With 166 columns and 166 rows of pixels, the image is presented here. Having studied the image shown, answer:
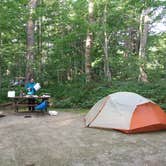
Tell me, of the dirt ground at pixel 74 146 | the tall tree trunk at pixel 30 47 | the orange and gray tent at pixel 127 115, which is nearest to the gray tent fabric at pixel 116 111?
the orange and gray tent at pixel 127 115

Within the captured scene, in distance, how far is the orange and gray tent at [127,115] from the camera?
6325 millimetres

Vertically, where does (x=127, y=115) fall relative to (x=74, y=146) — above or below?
above

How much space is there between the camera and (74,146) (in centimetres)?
510

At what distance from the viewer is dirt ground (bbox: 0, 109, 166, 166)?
165 inches

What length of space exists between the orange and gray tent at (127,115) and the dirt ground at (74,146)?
24 centimetres

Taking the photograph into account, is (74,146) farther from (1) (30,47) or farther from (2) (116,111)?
(1) (30,47)

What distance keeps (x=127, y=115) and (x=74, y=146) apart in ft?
6.66

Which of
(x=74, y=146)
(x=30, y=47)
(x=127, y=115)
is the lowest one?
(x=74, y=146)

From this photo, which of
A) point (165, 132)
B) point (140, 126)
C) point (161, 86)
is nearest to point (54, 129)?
point (140, 126)

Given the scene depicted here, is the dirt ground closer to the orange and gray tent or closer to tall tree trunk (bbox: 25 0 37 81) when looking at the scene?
the orange and gray tent

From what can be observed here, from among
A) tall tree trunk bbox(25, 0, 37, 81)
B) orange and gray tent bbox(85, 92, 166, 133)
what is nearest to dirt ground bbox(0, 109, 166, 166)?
orange and gray tent bbox(85, 92, 166, 133)

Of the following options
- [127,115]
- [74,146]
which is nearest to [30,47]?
[127,115]

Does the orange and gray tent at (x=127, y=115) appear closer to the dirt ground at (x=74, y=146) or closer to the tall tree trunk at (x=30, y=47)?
the dirt ground at (x=74, y=146)

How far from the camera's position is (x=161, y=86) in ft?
34.9
